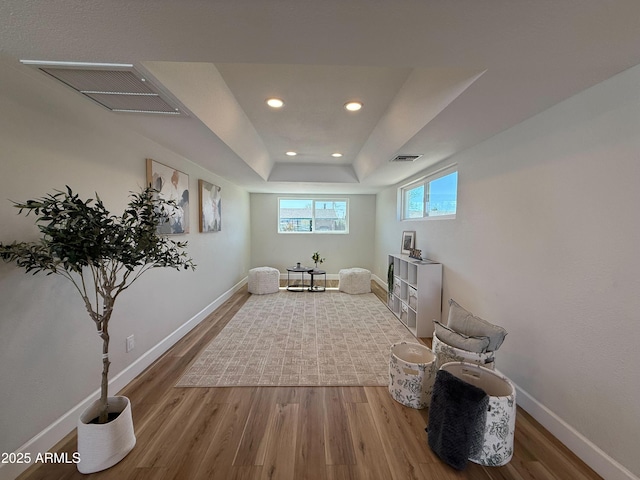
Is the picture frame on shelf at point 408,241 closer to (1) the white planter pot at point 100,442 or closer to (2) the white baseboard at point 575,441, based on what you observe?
(2) the white baseboard at point 575,441

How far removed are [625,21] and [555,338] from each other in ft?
5.76

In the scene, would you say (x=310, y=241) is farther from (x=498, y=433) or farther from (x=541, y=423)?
(x=498, y=433)

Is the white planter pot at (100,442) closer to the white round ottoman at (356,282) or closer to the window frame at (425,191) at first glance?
the window frame at (425,191)

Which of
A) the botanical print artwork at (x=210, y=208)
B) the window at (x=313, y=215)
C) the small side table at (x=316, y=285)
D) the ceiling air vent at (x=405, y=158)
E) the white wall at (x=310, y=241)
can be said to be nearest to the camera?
the ceiling air vent at (x=405, y=158)

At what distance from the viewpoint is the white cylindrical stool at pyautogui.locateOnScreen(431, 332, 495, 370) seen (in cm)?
190

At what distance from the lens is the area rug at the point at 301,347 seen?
7.74 ft

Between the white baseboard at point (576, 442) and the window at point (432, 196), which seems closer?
the white baseboard at point (576, 442)

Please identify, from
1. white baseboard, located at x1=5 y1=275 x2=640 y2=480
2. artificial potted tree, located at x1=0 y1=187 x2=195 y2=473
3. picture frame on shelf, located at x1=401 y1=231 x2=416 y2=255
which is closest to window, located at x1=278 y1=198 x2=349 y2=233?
picture frame on shelf, located at x1=401 y1=231 x2=416 y2=255

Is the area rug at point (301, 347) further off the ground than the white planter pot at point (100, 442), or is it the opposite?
the white planter pot at point (100, 442)

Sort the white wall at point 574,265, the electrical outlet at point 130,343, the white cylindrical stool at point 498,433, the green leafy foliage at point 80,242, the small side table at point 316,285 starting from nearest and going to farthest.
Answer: the green leafy foliage at point 80,242 → the white wall at point 574,265 → the white cylindrical stool at point 498,433 → the electrical outlet at point 130,343 → the small side table at point 316,285

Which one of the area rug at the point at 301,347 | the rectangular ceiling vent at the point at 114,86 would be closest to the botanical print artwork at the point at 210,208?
the area rug at the point at 301,347

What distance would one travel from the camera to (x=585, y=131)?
159 cm

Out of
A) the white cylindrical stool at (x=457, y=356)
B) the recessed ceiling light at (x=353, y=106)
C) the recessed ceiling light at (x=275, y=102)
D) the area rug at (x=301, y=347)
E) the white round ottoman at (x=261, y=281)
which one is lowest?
the area rug at (x=301, y=347)

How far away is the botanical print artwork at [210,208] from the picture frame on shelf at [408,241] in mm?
3159
